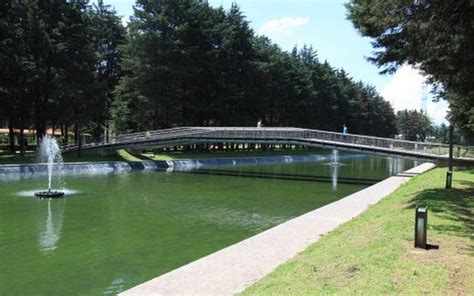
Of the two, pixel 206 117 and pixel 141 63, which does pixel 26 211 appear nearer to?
pixel 141 63

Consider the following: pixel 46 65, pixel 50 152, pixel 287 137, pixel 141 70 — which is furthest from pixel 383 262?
pixel 141 70

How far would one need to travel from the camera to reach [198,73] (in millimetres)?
55906

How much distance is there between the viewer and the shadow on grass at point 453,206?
1143cm

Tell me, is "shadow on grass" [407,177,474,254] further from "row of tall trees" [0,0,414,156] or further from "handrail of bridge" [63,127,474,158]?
"row of tall trees" [0,0,414,156]

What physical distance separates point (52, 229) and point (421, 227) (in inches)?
446

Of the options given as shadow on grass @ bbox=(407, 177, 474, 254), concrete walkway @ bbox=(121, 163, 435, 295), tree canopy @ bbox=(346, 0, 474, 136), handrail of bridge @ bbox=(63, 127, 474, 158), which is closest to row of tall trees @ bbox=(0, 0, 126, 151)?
handrail of bridge @ bbox=(63, 127, 474, 158)

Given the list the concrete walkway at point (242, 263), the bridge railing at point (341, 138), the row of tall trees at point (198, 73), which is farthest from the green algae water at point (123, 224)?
the row of tall trees at point (198, 73)

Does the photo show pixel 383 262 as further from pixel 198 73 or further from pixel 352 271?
pixel 198 73

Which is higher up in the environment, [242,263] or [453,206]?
[453,206]

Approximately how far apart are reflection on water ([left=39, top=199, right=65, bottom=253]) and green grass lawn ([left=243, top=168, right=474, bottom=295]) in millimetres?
7202

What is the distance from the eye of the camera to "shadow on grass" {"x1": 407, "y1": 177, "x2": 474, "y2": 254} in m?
11.4

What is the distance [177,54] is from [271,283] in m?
47.8

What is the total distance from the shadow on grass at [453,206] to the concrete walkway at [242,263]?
272 centimetres

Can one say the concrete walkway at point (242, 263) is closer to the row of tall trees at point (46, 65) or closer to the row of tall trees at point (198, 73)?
the row of tall trees at point (46, 65)
